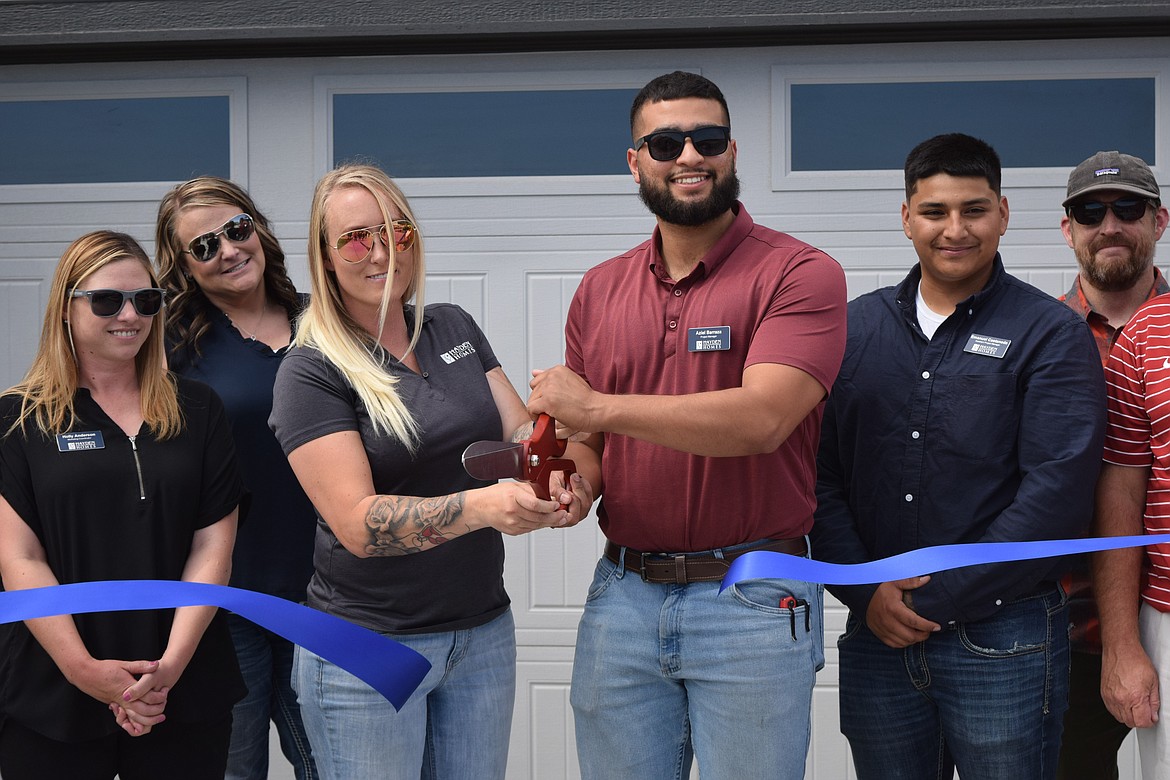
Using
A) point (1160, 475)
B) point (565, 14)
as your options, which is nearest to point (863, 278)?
point (565, 14)

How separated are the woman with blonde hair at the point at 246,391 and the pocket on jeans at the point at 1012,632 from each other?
1.72m

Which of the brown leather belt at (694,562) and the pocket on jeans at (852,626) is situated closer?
the brown leather belt at (694,562)

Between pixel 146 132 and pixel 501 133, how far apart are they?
1.49 m

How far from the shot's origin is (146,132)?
15.3 ft

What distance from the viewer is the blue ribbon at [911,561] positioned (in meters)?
2.37

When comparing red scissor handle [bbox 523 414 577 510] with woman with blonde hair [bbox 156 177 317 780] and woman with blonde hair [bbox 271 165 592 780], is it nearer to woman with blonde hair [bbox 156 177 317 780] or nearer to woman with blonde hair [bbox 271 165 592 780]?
woman with blonde hair [bbox 271 165 592 780]

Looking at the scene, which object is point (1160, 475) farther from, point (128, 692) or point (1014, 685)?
point (128, 692)

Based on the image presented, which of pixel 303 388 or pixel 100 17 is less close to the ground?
pixel 100 17

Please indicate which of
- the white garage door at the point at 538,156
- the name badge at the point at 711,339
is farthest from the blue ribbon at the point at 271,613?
the white garage door at the point at 538,156

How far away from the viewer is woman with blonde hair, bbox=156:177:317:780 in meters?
3.02

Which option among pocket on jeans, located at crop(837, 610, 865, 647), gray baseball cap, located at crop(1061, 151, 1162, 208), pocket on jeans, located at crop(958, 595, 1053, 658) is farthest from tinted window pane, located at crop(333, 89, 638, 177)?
pocket on jeans, located at crop(958, 595, 1053, 658)

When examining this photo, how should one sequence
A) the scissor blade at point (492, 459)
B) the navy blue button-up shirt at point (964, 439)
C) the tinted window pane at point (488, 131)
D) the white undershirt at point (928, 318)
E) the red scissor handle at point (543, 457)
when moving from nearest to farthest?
the scissor blade at point (492, 459) → the red scissor handle at point (543, 457) → the navy blue button-up shirt at point (964, 439) → the white undershirt at point (928, 318) → the tinted window pane at point (488, 131)

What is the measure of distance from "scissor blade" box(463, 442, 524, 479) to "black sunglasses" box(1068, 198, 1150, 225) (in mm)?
1886

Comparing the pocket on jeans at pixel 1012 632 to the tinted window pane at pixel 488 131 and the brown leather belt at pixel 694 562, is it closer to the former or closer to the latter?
the brown leather belt at pixel 694 562
